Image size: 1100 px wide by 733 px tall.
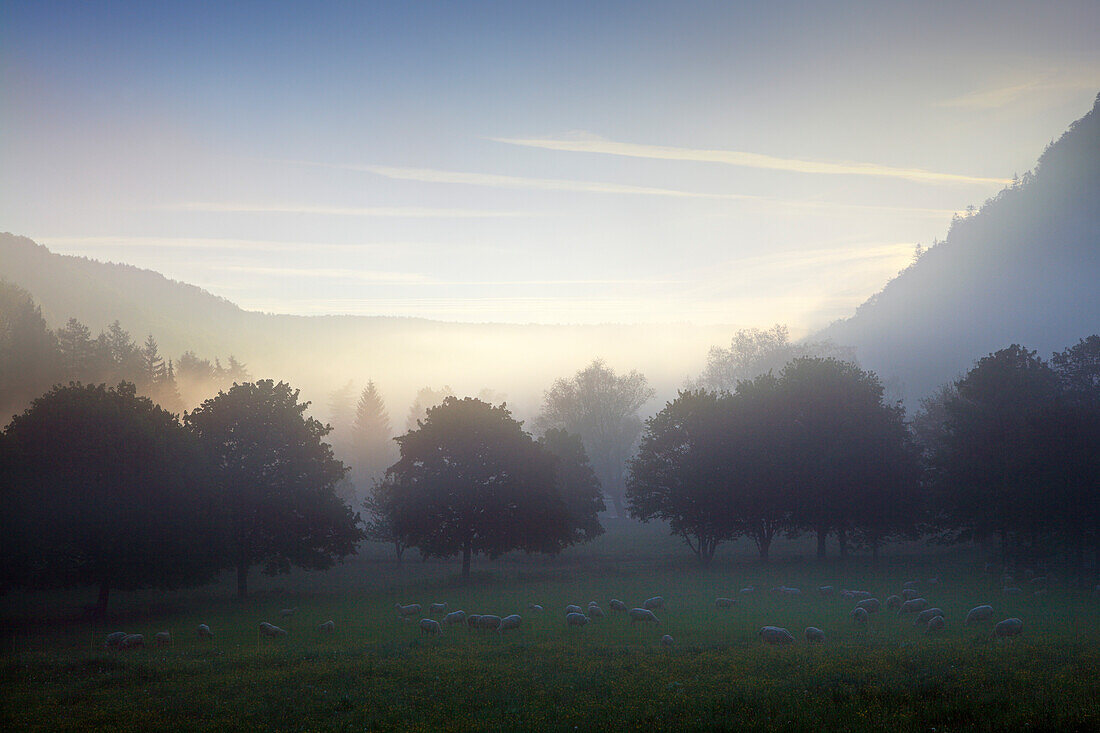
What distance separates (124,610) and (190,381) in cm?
11755

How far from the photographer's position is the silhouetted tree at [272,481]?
168 ft

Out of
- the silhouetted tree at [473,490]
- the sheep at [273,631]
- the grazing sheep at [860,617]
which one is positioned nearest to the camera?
the grazing sheep at [860,617]

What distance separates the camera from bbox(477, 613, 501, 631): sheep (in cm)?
3250

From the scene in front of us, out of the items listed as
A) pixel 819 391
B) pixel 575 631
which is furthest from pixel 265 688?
pixel 819 391

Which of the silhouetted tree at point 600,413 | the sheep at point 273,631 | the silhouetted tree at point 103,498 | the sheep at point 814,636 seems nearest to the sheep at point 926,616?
the sheep at point 814,636

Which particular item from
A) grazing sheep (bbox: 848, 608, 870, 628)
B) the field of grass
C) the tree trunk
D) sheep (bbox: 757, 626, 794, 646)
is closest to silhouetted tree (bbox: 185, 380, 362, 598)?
the tree trunk

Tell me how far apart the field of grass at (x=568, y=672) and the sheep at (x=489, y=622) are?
4.71 ft

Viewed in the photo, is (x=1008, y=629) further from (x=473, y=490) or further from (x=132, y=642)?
(x=473, y=490)

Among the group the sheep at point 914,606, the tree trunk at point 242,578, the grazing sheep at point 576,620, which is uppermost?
the sheep at point 914,606

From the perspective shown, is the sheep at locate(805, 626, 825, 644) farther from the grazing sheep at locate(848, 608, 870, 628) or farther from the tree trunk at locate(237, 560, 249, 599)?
the tree trunk at locate(237, 560, 249, 599)

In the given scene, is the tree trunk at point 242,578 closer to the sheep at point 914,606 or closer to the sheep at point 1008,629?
the sheep at point 914,606

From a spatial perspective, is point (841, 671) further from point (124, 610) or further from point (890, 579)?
point (124, 610)

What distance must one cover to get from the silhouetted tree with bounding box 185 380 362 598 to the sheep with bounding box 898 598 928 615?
39.0 metres

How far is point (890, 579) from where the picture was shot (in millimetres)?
49750
